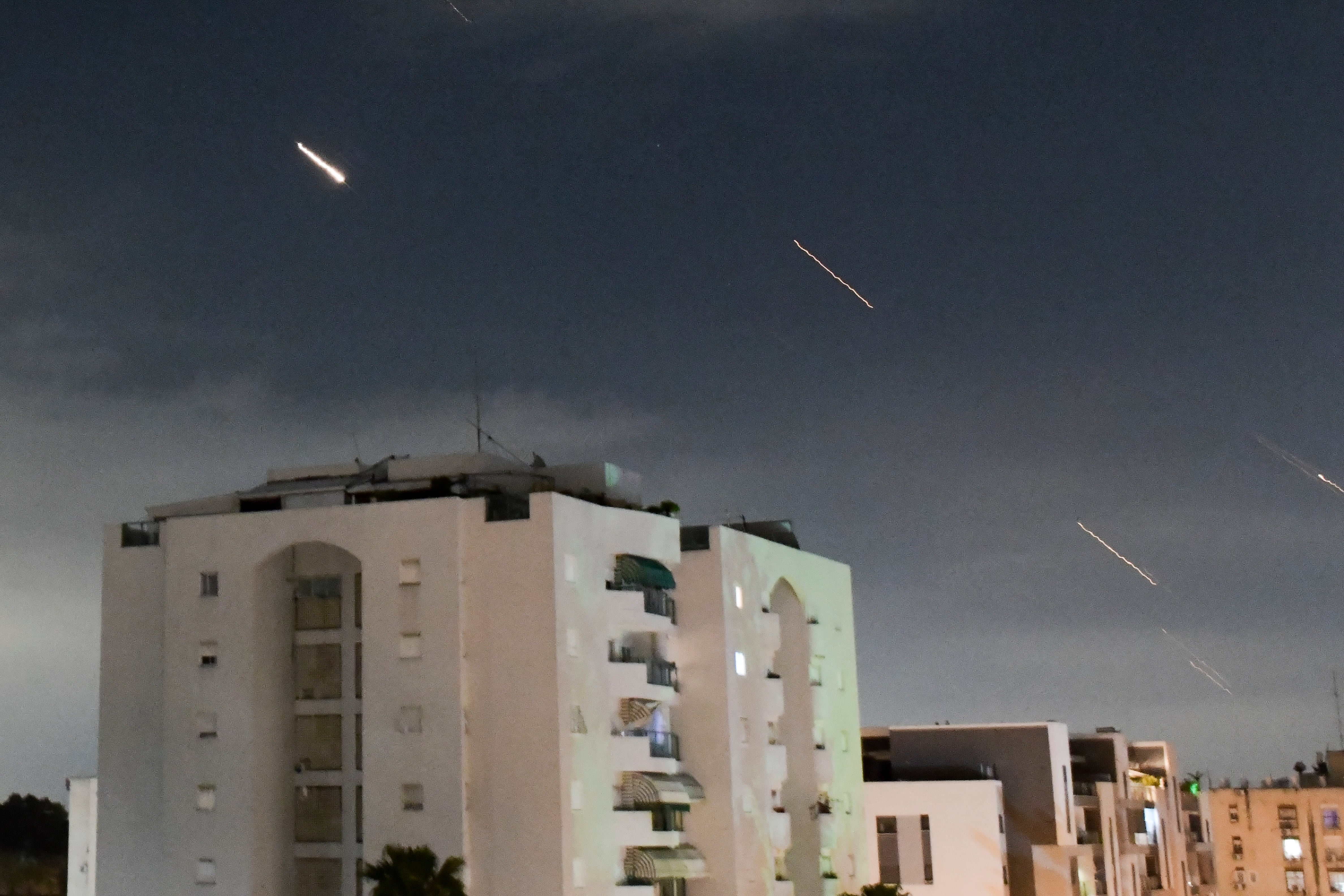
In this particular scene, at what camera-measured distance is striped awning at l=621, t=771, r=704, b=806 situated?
64.6m

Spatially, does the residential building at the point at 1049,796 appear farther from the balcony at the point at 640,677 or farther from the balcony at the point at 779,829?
the balcony at the point at 640,677

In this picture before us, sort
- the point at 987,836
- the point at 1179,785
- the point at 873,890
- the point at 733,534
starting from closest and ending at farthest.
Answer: the point at 733,534
the point at 873,890
the point at 987,836
the point at 1179,785

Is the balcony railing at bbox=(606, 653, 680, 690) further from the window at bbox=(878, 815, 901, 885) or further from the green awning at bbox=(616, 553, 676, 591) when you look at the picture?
the window at bbox=(878, 815, 901, 885)

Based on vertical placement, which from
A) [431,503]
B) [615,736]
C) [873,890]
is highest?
[431,503]

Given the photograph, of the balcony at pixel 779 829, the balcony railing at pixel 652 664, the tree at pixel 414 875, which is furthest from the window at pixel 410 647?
the balcony at pixel 779 829

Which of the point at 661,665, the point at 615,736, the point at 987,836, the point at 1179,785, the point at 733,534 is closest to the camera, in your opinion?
the point at 615,736

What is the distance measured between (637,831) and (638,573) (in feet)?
28.2

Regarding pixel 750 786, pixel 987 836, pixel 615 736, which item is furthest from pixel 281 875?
pixel 987 836

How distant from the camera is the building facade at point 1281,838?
16988cm

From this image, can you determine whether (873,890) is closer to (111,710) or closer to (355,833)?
(355,833)

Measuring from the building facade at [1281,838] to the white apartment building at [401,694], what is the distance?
378 feet

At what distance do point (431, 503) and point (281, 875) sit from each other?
41.9ft

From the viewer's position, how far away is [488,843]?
59688mm

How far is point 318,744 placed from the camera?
6353 centimetres
